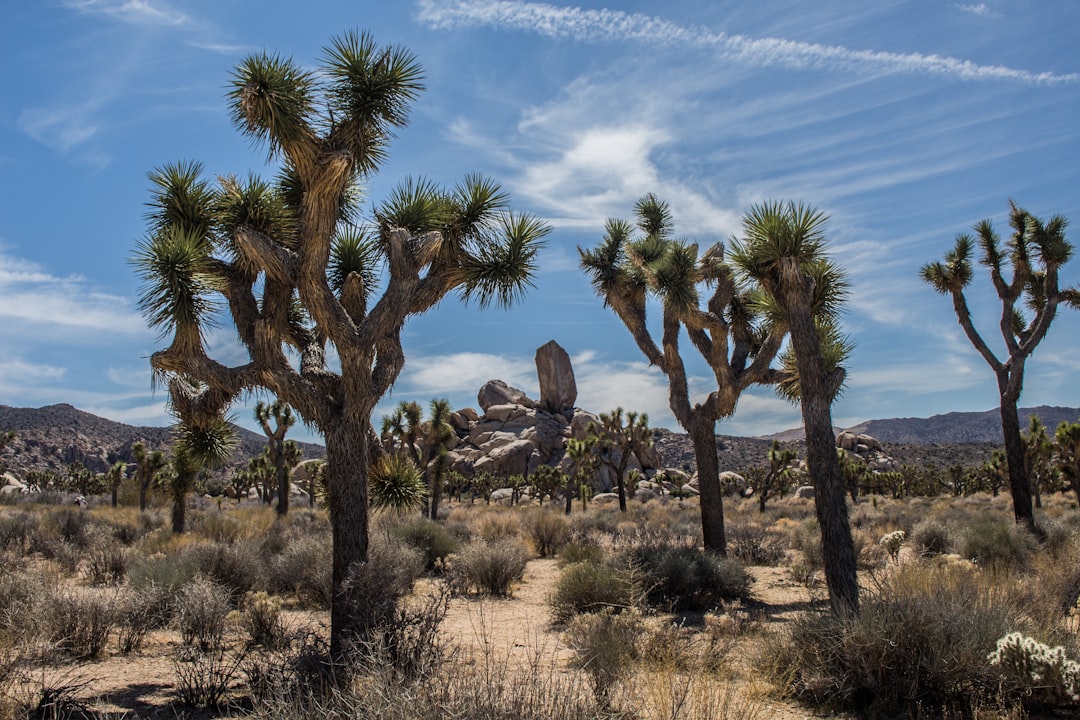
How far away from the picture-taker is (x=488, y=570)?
1181 centimetres

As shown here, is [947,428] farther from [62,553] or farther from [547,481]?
[62,553]

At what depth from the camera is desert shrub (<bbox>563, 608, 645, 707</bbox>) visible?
539 cm

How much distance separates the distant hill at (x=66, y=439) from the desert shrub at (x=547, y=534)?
44.7 m

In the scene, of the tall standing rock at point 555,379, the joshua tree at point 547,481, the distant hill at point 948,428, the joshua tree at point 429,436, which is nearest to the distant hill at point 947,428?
the distant hill at point 948,428

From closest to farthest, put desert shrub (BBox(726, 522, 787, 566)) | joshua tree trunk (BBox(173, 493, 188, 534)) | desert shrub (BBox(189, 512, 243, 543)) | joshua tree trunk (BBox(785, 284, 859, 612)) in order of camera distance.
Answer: joshua tree trunk (BBox(785, 284, 859, 612)), desert shrub (BBox(726, 522, 787, 566)), desert shrub (BBox(189, 512, 243, 543)), joshua tree trunk (BBox(173, 493, 188, 534))

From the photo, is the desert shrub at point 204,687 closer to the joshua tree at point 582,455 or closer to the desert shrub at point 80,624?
the desert shrub at point 80,624

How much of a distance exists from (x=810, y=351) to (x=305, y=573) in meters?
8.56

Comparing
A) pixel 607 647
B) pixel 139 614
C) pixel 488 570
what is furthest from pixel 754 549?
pixel 139 614

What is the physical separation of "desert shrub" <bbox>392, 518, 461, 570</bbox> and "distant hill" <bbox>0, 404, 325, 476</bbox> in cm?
4675

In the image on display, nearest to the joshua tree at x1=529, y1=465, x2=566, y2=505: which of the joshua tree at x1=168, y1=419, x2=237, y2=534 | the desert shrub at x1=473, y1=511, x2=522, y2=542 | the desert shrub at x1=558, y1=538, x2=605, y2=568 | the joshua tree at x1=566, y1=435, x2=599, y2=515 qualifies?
the joshua tree at x1=566, y1=435, x2=599, y2=515

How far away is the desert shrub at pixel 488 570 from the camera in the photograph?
11.8 metres

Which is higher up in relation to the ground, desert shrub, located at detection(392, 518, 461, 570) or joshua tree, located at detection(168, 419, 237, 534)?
joshua tree, located at detection(168, 419, 237, 534)

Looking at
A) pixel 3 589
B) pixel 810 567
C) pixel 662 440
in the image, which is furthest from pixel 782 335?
pixel 662 440

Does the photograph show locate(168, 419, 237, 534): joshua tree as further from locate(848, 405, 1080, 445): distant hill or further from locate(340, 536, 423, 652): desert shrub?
locate(848, 405, 1080, 445): distant hill
